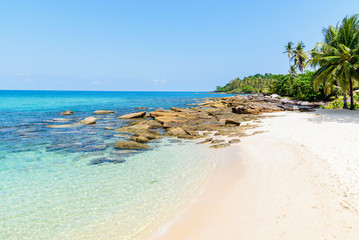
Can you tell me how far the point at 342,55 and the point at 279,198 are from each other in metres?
23.5

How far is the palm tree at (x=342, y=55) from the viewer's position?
70.6 ft

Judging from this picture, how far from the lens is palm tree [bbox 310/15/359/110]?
21516mm

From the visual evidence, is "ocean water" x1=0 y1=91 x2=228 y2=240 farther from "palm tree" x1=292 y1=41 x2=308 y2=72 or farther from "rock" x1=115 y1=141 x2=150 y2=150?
"palm tree" x1=292 y1=41 x2=308 y2=72

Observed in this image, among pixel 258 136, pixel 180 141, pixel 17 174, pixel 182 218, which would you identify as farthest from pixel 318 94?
pixel 17 174

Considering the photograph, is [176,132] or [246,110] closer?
[176,132]

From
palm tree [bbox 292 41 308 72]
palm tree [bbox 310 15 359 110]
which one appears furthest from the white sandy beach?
palm tree [bbox 292 41 308 72]

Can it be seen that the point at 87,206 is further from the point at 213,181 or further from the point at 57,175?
the point at 213,181

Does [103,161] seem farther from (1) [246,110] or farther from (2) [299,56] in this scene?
(2) [299,56]

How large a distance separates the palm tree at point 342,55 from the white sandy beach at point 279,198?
15282 millimetres

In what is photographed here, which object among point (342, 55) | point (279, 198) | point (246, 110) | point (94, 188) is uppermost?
point (342, 55)

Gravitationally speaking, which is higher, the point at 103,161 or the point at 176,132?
the point at 176,132

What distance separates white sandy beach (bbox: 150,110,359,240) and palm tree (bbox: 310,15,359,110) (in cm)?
1528

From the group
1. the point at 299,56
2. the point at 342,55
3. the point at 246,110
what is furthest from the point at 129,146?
the point at 299,56

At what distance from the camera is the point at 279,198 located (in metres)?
6.24
